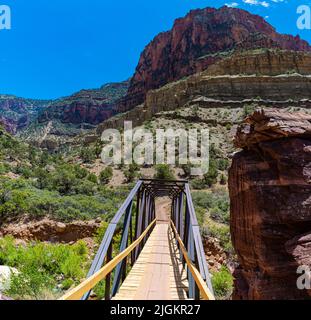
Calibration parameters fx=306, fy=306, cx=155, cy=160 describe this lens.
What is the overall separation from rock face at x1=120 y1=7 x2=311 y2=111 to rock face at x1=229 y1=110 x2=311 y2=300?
98651 millimetres

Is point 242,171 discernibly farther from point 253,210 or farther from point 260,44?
point 260,44

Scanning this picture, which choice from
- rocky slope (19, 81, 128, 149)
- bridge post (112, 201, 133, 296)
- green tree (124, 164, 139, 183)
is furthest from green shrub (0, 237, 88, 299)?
rocky slope (19, 81, 128, 149)

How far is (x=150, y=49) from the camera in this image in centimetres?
14038

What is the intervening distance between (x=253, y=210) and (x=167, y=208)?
2202 centimetres

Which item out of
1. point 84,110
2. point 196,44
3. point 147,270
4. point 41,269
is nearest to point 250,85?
point 196,44

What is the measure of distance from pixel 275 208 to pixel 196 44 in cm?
12244

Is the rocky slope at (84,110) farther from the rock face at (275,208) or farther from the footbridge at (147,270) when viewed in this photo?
the rock face at (275,208)

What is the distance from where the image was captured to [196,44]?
11838cm

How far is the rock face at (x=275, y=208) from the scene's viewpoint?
5238mm

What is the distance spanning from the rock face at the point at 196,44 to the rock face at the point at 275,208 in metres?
98.7

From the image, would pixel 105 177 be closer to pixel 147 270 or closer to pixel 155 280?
pixel 147 270

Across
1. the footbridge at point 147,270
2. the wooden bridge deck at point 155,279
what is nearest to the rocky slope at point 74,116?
the wooden bridge deck at point 155,279

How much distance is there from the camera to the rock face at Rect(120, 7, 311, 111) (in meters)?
112

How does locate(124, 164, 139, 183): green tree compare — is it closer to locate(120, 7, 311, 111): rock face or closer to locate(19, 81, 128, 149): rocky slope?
locate(120, 7, 311, 111): rock face
